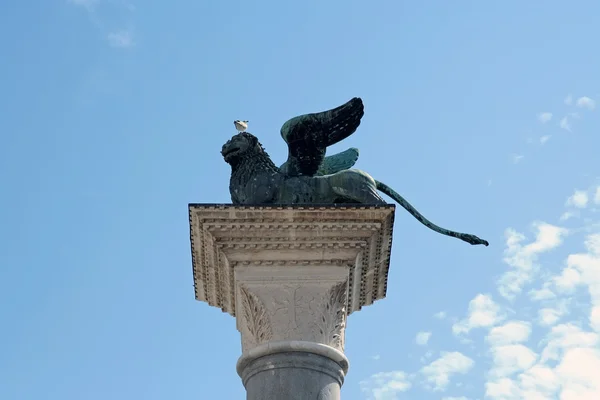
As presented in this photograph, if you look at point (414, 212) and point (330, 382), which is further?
point (414, 212)

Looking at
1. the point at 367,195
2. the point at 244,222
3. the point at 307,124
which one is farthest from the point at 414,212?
the point at 244,222

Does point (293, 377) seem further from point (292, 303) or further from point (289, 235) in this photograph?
point (289, 235)

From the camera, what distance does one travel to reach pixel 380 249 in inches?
404

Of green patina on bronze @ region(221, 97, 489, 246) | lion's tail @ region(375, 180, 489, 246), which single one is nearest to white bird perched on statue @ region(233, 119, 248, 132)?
green patina on bronze @ region(221, 97, 489, 246)

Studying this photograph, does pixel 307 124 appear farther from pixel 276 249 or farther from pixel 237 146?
pixel 276 249

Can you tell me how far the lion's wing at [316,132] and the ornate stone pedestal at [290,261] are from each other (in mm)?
1221

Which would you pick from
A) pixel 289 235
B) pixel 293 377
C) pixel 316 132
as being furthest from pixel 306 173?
pixel 293 377

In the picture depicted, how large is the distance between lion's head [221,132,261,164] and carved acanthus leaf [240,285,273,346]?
1892 mm

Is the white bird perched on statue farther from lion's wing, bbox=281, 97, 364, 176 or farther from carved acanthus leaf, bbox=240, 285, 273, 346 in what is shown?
carved acanthus leaf, bbox=240, 285, 273, 346

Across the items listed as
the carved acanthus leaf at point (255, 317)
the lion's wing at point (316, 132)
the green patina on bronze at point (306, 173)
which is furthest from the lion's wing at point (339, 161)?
the carved acanthus leaf at point (255, 317)

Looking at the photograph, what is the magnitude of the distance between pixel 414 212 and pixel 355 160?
1.29 meters

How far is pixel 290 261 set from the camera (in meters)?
9.95

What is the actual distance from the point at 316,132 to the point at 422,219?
167 cm

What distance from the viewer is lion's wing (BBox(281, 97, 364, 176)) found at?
35.7 feet
